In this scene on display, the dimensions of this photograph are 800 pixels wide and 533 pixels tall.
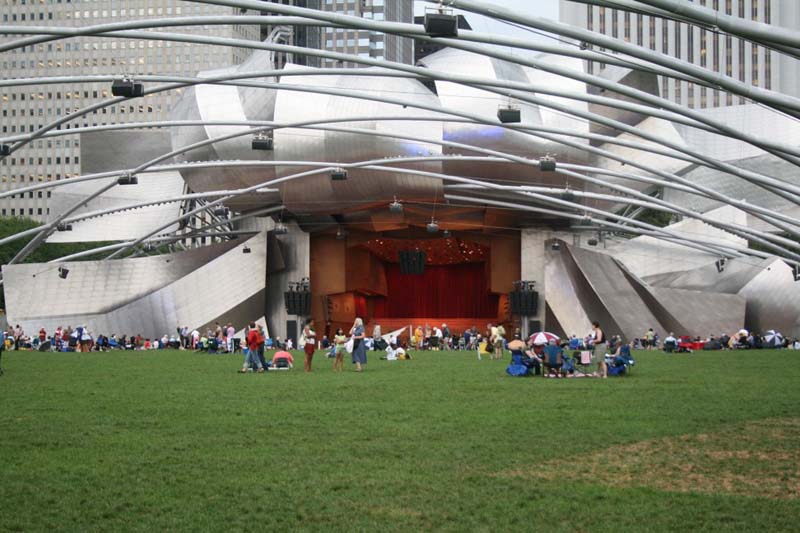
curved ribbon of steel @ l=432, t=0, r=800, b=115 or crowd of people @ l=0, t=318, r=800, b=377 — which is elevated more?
curved ribbon of steel @ l=432, t=0, r=800, b=115

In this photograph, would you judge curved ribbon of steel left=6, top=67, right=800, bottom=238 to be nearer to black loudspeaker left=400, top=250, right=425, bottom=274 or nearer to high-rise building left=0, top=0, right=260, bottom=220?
black loudspeaker left=400, top=250, right=425, bottom=274

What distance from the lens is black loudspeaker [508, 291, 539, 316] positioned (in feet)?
174

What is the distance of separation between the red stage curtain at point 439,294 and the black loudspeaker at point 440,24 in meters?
50.0

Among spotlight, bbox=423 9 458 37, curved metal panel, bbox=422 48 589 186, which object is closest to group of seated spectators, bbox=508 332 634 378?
spotlight, bbox=423 9 458 37

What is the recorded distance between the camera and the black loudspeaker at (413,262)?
175 ft

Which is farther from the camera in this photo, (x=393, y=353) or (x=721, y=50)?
(x=721, y=50)

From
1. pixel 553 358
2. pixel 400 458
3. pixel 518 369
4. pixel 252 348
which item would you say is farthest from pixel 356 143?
pixel 400 458

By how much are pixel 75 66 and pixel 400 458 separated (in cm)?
12044

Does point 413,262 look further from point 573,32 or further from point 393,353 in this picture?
point 573,32

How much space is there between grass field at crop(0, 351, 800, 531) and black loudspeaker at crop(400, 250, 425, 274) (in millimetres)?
34683

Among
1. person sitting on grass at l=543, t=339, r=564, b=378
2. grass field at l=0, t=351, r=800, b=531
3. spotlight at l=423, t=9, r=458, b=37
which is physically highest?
spotlight at l=423, t=9, r=458, b=37

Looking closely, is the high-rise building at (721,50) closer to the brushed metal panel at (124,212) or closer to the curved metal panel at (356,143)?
the brushed metal panel at (124,212)

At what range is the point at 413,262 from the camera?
176 feet

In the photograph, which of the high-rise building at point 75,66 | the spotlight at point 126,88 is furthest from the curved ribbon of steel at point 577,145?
the high-rise building at point 75,66
